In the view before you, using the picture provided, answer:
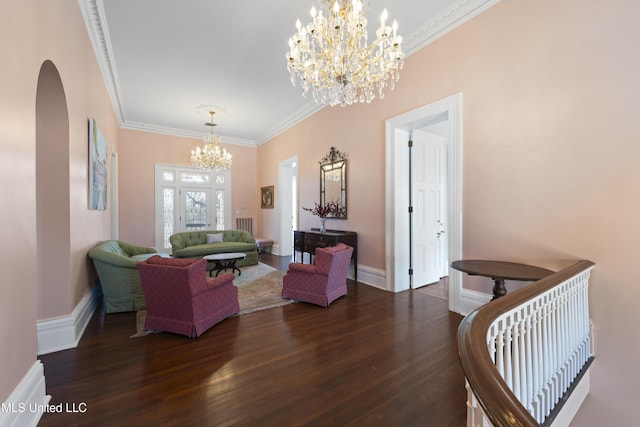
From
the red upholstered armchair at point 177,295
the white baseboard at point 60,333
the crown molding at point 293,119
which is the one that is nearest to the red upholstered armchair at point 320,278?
the red upholstered armchair at point 177,295

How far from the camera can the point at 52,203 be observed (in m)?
2.42

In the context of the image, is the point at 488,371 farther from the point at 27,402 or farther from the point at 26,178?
the point at 26,178

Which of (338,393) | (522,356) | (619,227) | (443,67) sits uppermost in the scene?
(443,67)

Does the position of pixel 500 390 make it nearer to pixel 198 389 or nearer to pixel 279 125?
pixel 198 389

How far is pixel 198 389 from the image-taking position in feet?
6.14

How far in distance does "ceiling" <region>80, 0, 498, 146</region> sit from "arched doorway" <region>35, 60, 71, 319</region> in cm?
141

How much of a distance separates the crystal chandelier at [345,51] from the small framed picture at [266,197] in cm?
536

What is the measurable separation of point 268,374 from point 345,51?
2.86 metres

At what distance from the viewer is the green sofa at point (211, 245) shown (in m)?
5.47

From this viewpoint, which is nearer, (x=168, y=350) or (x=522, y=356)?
(x=522, y=356)

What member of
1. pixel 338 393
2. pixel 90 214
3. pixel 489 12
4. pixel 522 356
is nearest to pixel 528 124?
pixel 489 12

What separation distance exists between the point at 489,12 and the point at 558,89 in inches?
47.8

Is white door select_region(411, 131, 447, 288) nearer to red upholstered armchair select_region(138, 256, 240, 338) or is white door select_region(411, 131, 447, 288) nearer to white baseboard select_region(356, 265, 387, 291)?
white baseboard select_region(356, 265, 387, 291)

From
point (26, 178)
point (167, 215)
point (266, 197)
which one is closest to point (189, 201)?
point (167, 215)
